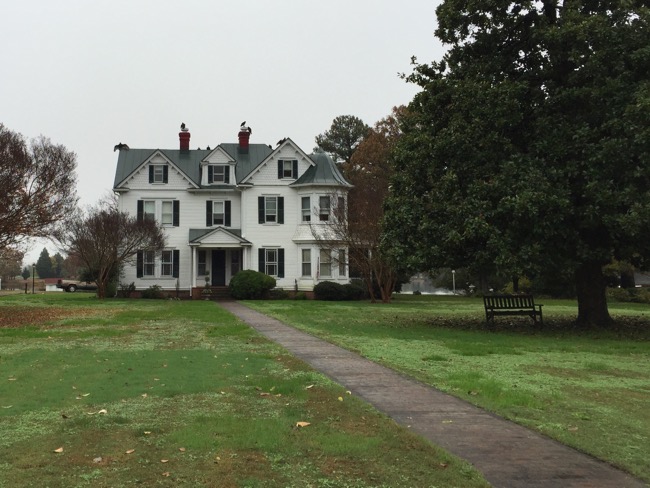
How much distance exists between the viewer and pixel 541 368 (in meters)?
10.1

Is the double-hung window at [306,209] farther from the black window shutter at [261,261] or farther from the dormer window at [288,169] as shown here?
the black window shutter at [261,261]

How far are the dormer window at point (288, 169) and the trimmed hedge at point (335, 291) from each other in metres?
7.70

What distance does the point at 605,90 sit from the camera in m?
15.1

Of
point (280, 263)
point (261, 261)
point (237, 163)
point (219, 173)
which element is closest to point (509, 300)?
point (280, 263)

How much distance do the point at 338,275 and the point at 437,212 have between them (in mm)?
20973

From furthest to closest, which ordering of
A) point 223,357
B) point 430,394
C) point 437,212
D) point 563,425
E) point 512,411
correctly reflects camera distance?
point 437,212 < point 223,357 < point 430,394 < point 512,411 < point 563,425

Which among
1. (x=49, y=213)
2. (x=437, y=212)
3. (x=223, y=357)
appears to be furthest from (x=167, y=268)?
(x=223, y=357)

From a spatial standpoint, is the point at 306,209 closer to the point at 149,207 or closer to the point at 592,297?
the point at 149,207

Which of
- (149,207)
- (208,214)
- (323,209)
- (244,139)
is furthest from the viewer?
(244,139)

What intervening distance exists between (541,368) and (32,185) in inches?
826

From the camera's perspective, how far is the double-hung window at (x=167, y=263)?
38.2 meters

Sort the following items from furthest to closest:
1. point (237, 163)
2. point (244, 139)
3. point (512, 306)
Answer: point (244, 139) → point (237, 163) → point (512, 306)

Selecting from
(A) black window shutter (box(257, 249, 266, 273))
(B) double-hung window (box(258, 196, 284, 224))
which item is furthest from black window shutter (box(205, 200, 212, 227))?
(A) black window shutter (box(257, 249, 266, 273))

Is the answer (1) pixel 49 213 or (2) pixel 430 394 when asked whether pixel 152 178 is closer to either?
(1) pixel 49 213
